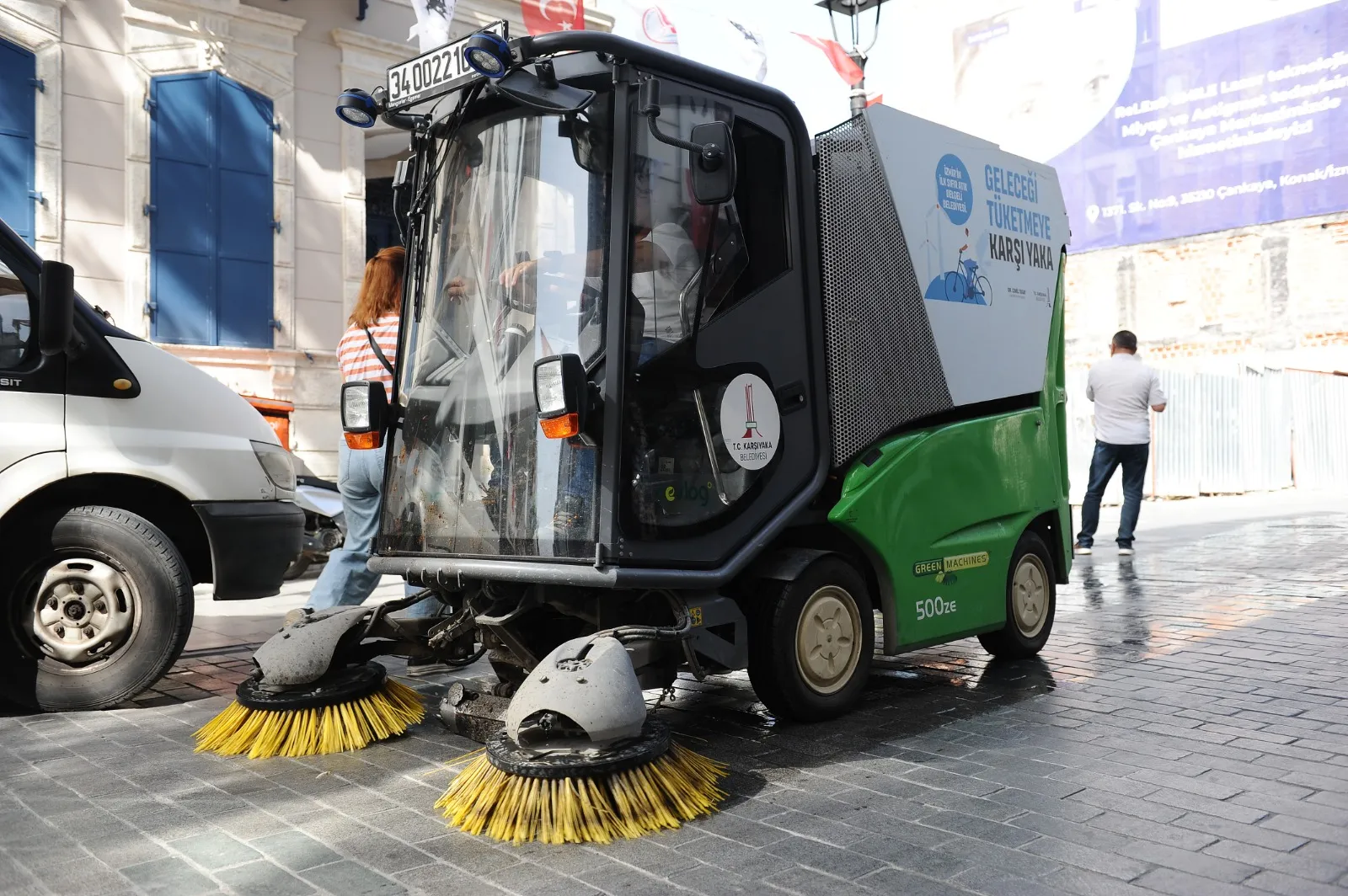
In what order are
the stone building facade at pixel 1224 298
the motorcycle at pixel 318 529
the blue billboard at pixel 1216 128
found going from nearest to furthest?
→ the motorcycle at pixel 318 529 → the stone building facade at pixel 1224 298 → the blue billboard at pixel 1216 128

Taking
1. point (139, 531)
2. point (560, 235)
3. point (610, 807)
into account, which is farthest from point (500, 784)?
point (139, 531)

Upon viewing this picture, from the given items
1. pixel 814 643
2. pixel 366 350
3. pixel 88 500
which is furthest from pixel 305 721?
pixel 366 350

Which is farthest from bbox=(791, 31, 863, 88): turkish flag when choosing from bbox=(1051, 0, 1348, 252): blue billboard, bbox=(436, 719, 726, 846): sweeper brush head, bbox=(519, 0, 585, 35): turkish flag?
bbox=(1051, 0, 1348, 252): blue billboard

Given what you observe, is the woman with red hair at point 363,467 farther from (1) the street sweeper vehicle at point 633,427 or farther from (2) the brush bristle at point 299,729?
(2) the brush bristle at point 299,729

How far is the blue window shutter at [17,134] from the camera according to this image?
38.0 ft

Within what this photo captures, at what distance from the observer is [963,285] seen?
17.6 feet

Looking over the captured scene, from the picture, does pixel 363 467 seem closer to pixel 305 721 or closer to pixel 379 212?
pixel 305 721

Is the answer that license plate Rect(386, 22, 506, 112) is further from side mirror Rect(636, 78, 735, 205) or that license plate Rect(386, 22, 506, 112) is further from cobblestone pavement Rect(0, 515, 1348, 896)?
cobblestone pavement Rect(0, 515, 1348, 896)

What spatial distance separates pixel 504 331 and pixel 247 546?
1.98 meters

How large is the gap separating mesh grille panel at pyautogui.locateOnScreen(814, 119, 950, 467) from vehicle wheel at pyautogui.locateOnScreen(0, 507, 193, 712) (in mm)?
2908

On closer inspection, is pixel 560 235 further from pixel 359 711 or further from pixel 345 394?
pixel 359 711

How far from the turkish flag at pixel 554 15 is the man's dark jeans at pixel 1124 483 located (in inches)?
302

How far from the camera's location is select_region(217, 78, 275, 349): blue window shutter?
13.0 meters

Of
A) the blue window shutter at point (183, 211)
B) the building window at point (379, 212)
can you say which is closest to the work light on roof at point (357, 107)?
the blue window shutter at point (183, 211)
